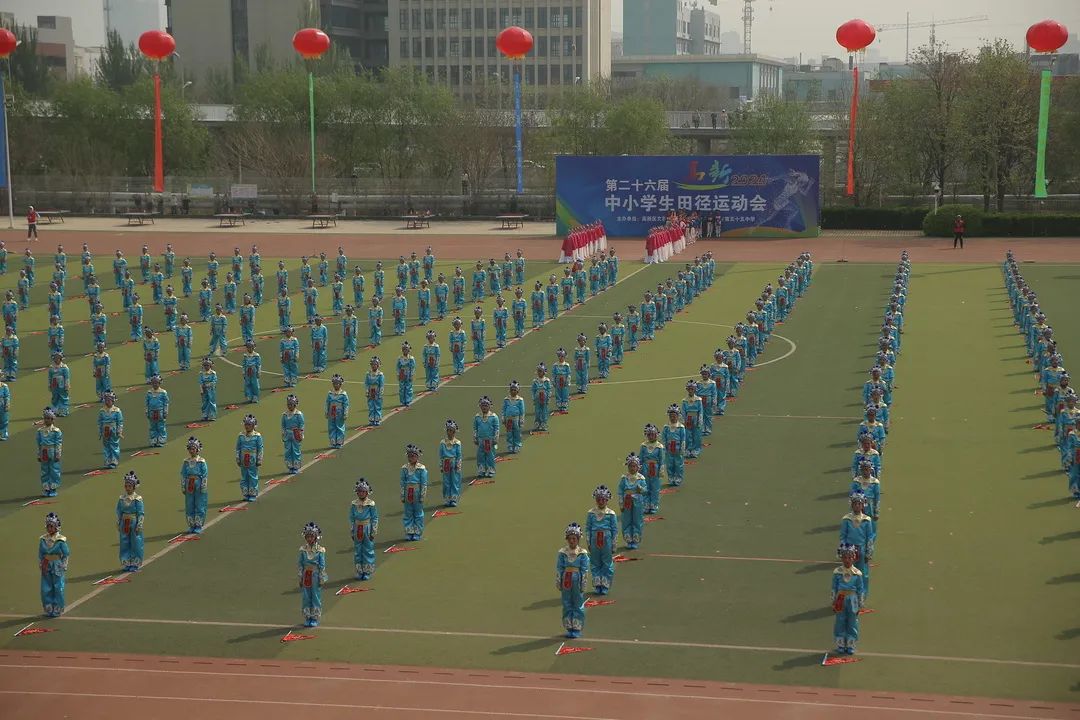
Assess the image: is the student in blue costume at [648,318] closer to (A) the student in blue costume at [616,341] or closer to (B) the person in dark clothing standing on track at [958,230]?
(A) the student in blue costume at [616,341]

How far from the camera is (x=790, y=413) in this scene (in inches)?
1080

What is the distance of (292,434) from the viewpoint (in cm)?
2262

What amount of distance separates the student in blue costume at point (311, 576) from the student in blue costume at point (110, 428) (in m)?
8.49

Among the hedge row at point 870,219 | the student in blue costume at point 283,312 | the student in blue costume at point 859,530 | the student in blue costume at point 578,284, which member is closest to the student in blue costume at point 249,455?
the student in blue costume at point 859,530

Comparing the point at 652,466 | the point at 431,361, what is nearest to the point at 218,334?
the point at 431,361

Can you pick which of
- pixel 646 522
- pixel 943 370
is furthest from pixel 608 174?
pixel 646 522

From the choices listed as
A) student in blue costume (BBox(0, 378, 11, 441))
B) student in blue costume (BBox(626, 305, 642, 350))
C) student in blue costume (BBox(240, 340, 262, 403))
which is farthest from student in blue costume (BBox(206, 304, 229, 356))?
student in blue costume (BBox(626, 305, 642, 350))

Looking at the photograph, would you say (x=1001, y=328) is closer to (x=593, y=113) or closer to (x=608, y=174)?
(x=608, y=174)

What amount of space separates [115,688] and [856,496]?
9.07 m

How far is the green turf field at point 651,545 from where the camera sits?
1520cm

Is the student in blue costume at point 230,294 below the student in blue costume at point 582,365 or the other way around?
the other way around

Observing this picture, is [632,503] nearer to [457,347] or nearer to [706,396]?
[706,396]

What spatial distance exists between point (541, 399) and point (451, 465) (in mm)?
5343

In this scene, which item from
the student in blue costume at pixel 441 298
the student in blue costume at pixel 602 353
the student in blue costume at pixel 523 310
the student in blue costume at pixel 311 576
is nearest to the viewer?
the student in blue costume at pixel 311 576
